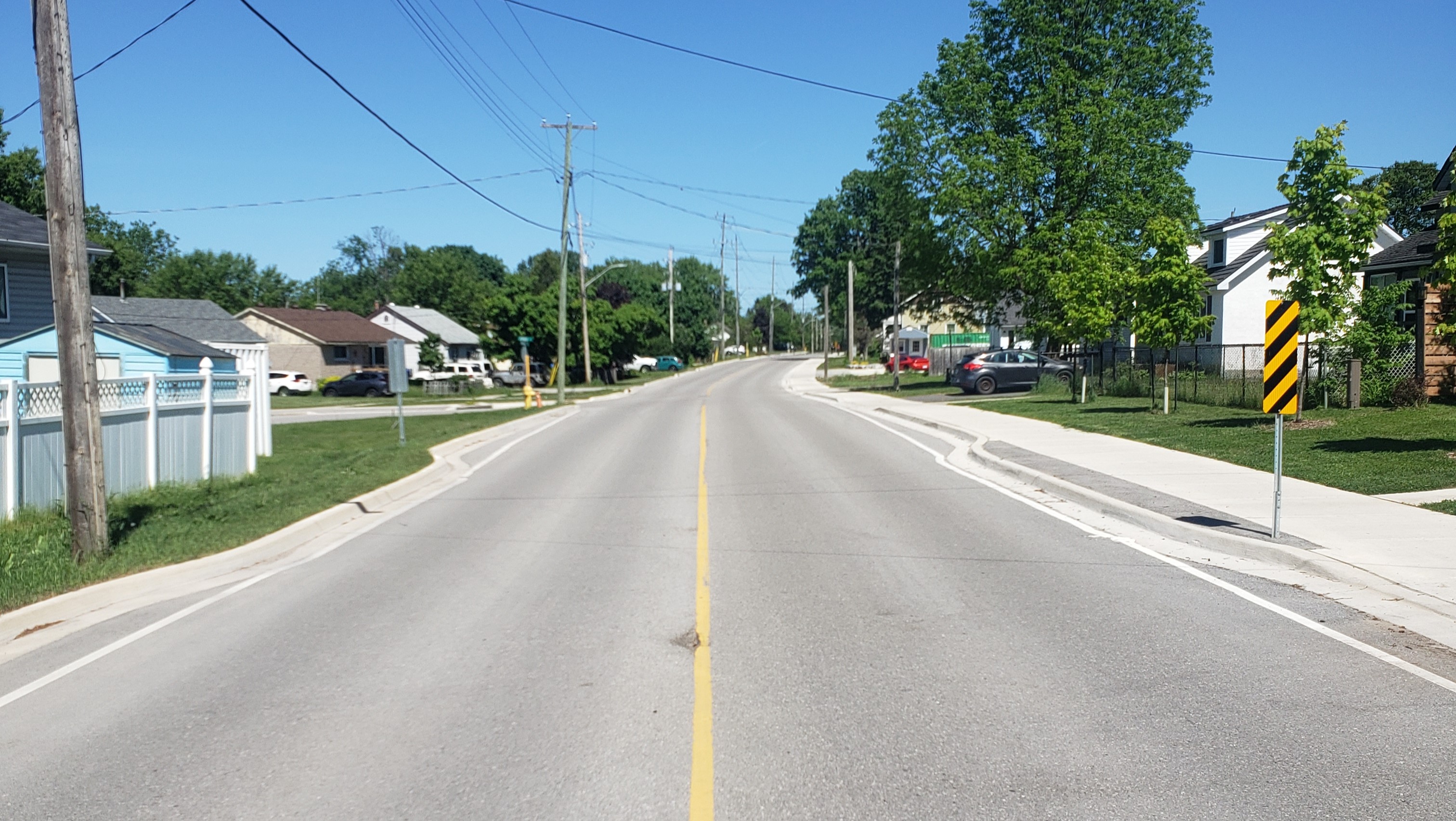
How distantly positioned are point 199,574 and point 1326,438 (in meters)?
17.3

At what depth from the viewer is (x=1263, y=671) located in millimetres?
5965

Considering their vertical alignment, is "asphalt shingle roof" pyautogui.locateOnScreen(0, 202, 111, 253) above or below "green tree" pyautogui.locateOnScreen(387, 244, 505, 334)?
below

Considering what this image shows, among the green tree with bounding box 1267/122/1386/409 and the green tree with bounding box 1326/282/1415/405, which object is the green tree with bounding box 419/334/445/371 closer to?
the green tree with bounding box 1326/282/1415/405

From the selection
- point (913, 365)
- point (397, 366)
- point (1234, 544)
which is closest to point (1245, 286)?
point (913, 365)

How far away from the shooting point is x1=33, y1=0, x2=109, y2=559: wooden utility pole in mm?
9422

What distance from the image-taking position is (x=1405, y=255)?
31.2 meters

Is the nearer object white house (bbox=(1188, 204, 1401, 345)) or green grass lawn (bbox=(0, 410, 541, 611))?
green grass lawn (bbox=(0, 410, 541, 611))

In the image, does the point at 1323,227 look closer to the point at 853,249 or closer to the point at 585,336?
the point at 585,336

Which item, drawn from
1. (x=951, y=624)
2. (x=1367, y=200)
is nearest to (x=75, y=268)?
(x=951, y=624)

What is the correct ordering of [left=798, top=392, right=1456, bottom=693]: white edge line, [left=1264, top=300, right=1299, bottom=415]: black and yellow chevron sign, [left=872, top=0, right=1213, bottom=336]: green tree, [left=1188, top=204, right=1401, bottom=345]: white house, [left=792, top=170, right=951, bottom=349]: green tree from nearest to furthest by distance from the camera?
[left=798, top=392, right=1456, bottom=693]: white edge line
[left=1264, top=300, right=1299, bottom=415]: black and yellow chevron sign
[left=872, top=0, right=1213, bottom=336]: green tree
[left=1188, top=204, right=1401, bottom=345]: white house
[left=792, top=170, right=951, bottom=349]: green tree

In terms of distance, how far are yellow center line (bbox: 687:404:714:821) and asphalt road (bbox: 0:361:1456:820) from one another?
0.03m

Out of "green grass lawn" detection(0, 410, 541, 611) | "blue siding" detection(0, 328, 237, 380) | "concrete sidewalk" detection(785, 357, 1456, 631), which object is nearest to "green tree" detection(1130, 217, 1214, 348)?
"concrete sidewalk" detection(785, 357, 1456, 631)

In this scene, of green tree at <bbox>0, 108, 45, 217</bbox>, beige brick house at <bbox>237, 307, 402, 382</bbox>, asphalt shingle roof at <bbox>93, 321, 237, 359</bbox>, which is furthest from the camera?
beige brick house at <bbox>237, 307, 402, 382</bbox>

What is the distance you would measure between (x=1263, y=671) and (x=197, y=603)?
7796mm
